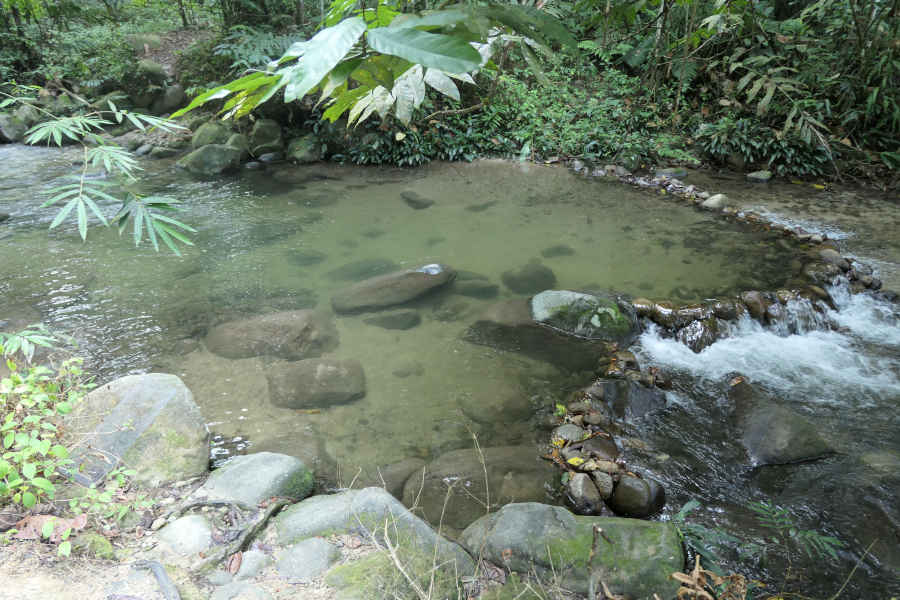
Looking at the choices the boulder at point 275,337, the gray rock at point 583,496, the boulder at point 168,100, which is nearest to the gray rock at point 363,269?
the boulder at point 275,337

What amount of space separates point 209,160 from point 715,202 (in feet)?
26.9

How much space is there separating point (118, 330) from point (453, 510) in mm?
3513

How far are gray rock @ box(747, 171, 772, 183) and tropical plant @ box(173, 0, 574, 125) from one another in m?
8.53

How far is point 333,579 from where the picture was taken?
6.51 feet

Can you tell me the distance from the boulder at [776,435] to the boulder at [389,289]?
9.76 ft

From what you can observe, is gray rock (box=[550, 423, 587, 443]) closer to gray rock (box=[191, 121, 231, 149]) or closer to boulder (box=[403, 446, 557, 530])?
boulder (box=[403, 446, 557, 530])

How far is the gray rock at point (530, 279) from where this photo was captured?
540cm

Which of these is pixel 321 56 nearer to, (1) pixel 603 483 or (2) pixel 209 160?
(1) pixel 603 483

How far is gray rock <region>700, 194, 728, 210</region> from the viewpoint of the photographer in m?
6.91

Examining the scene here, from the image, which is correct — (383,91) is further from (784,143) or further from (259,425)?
(784,143)

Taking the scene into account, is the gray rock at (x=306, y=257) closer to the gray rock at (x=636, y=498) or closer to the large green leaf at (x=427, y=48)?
the gray rock at (x=636, y=498)

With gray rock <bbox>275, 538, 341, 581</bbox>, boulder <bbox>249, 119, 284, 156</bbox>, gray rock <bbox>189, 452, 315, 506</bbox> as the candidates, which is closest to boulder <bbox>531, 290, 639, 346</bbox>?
gray rock <bbox>189, 452, 315, 506</bbox>

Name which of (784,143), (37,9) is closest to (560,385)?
(784,143)

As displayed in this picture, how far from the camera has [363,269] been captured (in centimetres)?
577
